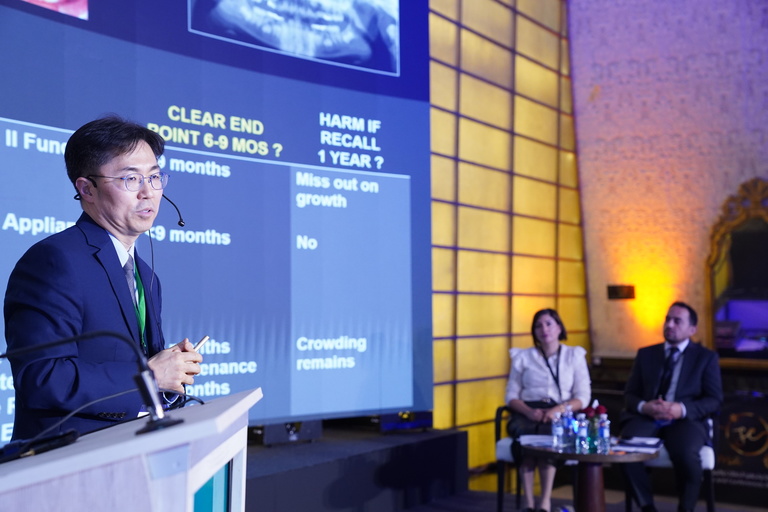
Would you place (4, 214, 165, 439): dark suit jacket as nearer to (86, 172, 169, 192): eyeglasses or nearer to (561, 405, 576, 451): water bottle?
(86, 172, 169, 192): eyeglasses

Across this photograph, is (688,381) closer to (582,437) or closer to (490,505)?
(582,437)

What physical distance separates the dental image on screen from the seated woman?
1.87 m

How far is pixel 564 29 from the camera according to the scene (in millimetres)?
7582

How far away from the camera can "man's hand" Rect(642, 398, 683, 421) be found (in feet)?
15.4

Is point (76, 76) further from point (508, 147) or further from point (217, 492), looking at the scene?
point (508, 147)

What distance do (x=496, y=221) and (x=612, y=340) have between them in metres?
1.95

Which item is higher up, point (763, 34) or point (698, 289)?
point (763, 34)

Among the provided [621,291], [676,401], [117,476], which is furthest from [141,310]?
[621,291]

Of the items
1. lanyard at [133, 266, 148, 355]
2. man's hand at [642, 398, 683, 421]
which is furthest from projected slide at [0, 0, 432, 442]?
lanyard at [133, 266, 148, 355]

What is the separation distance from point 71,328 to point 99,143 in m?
0.39

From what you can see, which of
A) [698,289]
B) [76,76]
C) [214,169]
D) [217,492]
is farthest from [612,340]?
[217,492]

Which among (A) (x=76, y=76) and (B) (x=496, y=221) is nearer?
(A) (x=76, y=76)

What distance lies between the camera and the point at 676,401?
4855mm

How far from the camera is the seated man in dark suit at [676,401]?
4.59 meters
